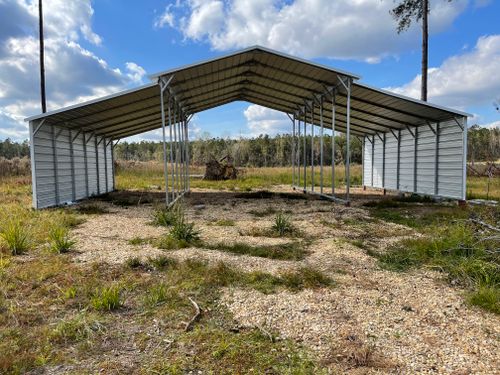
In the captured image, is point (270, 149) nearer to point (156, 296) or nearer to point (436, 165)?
point (436, 165)

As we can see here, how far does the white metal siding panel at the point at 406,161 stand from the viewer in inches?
550

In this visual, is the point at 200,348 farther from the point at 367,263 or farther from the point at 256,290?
the point at 367,263

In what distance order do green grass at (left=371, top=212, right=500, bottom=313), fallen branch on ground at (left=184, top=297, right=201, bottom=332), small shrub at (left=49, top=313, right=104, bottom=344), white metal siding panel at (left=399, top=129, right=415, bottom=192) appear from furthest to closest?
white metal siding panel at (left=399, top=129, right=415, bottom=192) → green grass at (left=371, top=212, right=500, bottom=313) → fallen branch on ground at (left=184, top=297, right=201, bottom=332) → small shrub at (left=49, top=313, right=104, bottom=344)

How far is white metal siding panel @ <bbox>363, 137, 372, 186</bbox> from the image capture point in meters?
18.2

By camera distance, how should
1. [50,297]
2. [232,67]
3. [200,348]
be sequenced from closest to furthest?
[200,348], [50,297], [232,67]

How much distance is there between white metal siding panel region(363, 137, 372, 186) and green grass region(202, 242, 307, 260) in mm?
13145

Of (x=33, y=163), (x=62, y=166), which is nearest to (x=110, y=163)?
(x=62, y=166)

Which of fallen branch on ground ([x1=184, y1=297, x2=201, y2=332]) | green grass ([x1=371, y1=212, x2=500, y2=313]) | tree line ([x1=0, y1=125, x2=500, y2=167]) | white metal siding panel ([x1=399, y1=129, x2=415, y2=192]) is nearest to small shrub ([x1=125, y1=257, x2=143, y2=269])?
fallen branch on ground ([x1=184, y1=297, x2=201, y2=332])

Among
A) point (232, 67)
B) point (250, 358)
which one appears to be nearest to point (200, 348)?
point (250, 358)

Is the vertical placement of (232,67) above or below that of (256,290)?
above

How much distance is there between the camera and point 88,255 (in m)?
5.50

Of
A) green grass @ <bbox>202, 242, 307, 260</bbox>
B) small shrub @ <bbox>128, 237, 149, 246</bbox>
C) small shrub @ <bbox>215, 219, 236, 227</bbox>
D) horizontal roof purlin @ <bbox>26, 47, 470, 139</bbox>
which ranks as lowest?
green grass @ <bbox>202, 242, 307, 260</bbox>

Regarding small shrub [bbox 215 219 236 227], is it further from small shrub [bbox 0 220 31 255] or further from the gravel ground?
small shrub [bbox 0 220 31 255]

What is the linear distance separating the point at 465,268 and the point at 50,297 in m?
4.73
